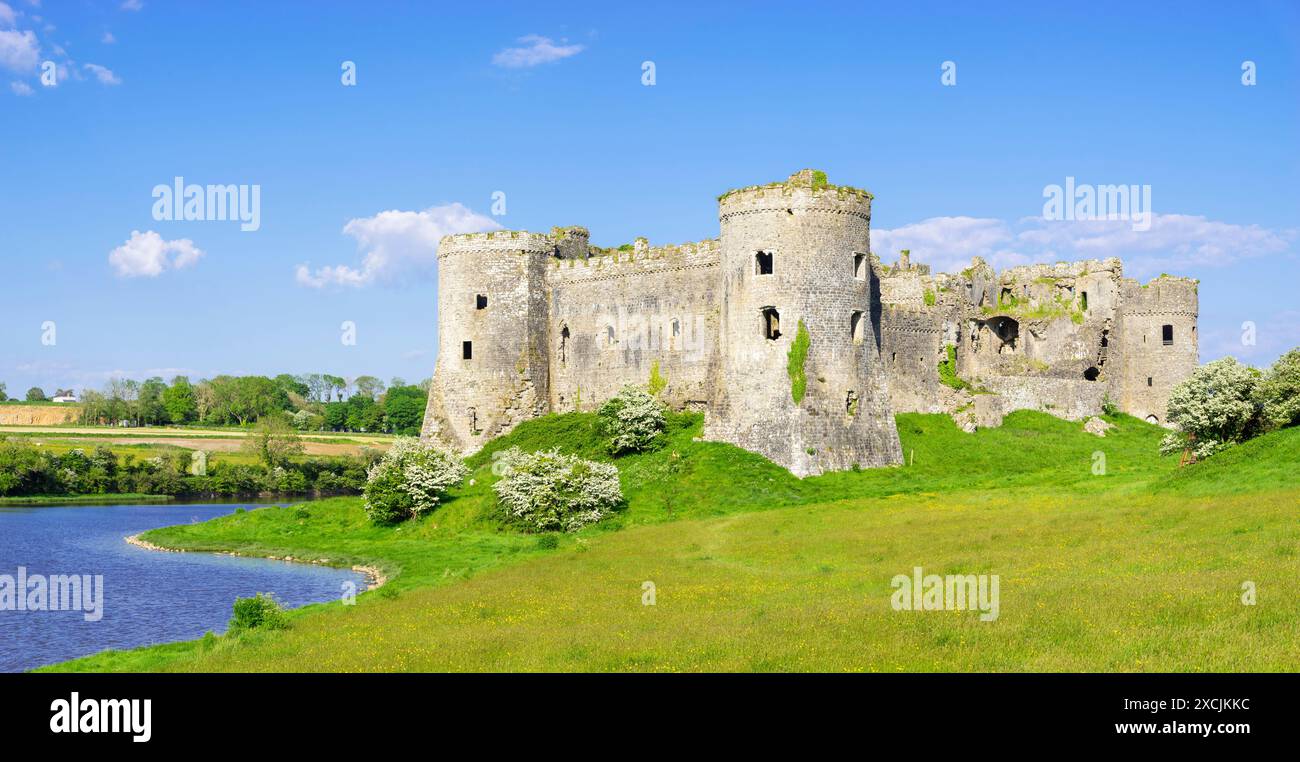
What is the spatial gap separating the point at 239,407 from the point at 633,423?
119 meters

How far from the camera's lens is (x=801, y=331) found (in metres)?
46.3

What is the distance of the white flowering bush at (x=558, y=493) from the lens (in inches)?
1663

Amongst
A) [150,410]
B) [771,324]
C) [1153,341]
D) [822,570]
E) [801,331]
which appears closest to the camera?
[822,570]

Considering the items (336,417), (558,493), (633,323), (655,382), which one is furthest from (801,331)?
(336,417)

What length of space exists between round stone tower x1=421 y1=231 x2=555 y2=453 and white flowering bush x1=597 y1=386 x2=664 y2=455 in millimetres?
7676

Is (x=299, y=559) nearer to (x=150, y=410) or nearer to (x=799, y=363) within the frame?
(x=799, y=363)

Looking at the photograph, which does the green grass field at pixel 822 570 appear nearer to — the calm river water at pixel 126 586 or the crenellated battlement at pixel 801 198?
the calm river water at pixel 126 586

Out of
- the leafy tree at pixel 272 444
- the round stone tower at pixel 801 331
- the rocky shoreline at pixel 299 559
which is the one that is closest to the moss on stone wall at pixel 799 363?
the round stone tower at pixel 801 331

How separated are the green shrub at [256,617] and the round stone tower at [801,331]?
2423 cm

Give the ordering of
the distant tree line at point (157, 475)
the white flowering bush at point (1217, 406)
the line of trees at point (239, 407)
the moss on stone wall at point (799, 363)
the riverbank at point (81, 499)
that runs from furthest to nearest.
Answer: the line of trees at point (239, 407) → the distant tree line at point (157, 475) → the riverbank at point (81, 499) → the moss on stone wall at point (799, 363) → the white flowering bush at point (1217, 406)

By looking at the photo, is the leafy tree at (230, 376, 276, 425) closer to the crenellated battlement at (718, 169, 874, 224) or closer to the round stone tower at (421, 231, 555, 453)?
the round stone tower at (421, 231, 555, 453)

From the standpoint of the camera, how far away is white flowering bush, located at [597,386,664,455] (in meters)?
50.2

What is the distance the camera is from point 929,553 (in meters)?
28.1
